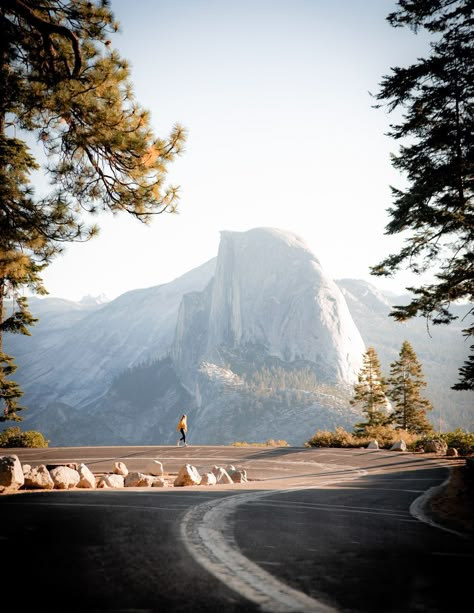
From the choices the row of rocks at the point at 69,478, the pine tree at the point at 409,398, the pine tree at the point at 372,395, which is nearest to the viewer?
the row of rocks at the point at 69,478

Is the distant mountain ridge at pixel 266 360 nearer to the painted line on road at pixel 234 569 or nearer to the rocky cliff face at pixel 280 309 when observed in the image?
the rocky cliff face at pixel 280 309

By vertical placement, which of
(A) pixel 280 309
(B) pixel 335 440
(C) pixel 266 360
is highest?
(A) pixel 280 309

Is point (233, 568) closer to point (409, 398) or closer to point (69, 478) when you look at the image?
point (69, 478)

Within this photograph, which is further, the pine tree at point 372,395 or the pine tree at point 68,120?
the pine tree at point 372,395

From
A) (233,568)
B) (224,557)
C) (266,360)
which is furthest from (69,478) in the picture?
(266,360)

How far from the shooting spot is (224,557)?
2.69m

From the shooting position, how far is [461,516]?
5.52 meters

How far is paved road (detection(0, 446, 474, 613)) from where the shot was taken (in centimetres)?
200

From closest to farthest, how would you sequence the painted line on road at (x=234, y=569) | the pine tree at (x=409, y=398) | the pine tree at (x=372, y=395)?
1. the painted line on road at (x=234, y=569)
2. the pine tree at (x=372, y=395)
3. the pine tree at (x=409, y=398)

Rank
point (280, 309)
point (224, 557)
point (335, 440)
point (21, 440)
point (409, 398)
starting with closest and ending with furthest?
point (224, 557)
point (21, 440)
point (335, 440)
point (409, 398)
point (280, 309)

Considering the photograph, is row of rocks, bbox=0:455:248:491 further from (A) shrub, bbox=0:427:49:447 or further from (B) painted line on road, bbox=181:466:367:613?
(A) shrub, bbox=0:427:49:447

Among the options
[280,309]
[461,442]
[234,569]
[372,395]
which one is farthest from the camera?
[280,309]

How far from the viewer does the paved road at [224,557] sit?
6.55 ft

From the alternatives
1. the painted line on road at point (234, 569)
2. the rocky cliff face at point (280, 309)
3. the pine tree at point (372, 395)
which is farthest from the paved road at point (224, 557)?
the rocky cliff face at point (280, 309)
